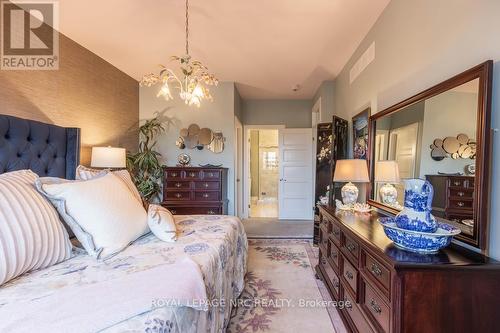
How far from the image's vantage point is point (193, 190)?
11.9 ft

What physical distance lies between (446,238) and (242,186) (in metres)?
4.33

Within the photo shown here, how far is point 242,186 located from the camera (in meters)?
5.31

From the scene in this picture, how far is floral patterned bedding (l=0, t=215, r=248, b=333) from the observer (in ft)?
2.91

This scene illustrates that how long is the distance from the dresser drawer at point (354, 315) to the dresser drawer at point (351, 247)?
276mm

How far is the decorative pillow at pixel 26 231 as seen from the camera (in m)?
1.07

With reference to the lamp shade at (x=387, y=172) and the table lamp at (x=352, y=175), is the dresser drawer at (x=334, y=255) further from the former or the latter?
the lamp shade at (x=387, y=172)

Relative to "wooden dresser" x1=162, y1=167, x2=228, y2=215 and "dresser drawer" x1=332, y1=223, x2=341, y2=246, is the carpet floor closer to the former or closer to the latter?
"wooden dresser" x1=162, y1=167, x2=228, y2=215

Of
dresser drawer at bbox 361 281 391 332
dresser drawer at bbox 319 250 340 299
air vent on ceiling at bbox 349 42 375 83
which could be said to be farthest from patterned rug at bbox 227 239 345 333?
air vent on ceiling at bbox 349 42 375 83

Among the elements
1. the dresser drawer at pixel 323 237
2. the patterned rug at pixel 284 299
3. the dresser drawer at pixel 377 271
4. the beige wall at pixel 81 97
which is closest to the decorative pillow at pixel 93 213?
the patterned rug at pixel 284 299

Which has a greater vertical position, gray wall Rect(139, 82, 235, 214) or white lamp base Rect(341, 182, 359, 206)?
gray wall Rect(139, 82, 235, 214)

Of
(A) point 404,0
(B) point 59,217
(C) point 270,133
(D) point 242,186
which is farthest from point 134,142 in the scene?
(C) point 270,133

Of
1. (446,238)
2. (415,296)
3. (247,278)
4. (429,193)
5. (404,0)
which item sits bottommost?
(247,278)

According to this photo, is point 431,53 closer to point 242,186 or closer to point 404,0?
point 404,0

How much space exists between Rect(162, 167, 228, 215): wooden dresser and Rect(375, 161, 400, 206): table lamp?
86.1 inches
